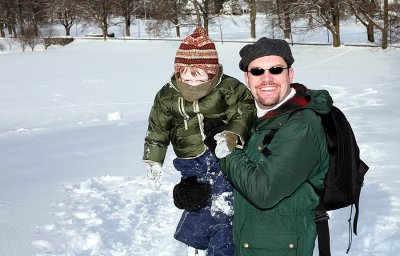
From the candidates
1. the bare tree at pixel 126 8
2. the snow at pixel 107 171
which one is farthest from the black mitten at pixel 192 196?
the bare tree at pixel 126 8

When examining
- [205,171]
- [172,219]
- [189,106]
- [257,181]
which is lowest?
[172,219]

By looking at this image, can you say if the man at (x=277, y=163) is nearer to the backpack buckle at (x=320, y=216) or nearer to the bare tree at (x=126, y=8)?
the backpack buckle at (x=320, y=216)

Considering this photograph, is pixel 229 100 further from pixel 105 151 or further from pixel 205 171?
pixel 105 151

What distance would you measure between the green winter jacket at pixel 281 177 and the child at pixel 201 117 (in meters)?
0.62

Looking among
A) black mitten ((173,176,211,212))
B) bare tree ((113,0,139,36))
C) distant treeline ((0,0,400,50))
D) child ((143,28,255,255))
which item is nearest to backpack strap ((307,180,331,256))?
child ((143,28,255,255))

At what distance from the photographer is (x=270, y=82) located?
2.15 meters

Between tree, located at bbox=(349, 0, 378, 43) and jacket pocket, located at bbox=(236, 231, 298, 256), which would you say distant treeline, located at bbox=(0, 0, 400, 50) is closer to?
tree, located at bbox=(349, 0, 378, 43)

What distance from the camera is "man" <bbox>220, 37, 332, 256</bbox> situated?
194 centimetres

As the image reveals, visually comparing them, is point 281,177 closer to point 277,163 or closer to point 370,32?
point 277,163

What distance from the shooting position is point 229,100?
2879 mm

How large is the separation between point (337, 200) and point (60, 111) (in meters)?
12.3

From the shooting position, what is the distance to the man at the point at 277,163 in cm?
194

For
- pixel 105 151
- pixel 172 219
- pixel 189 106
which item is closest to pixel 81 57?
pixel 105 151

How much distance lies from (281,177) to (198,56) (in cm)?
120
